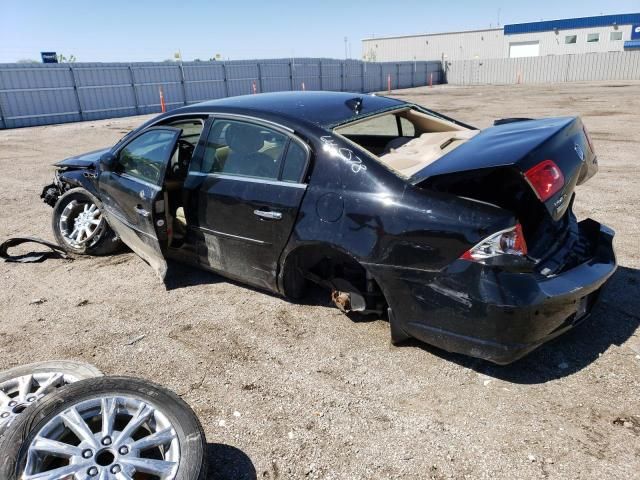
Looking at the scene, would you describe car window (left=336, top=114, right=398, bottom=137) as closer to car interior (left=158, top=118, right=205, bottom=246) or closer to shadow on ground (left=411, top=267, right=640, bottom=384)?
car interior (left=158, top=118, right=205, bottom=246)

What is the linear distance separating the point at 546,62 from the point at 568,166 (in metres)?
42.8

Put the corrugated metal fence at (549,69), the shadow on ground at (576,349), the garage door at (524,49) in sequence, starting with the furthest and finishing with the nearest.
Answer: the garage door at (524,49), the corrugated metal fence at (549,69), the shadow on ground at (576,349)

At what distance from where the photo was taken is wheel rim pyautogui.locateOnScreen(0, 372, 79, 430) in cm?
263

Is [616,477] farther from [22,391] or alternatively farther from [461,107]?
[461,107]

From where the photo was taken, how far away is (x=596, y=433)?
248cm

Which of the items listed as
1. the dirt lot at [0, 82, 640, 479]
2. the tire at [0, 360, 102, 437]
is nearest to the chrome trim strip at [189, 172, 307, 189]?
the dirt lot at [0, 82, 640, 479]

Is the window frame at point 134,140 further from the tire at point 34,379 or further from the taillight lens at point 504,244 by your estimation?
the taillight lens at point 504,244

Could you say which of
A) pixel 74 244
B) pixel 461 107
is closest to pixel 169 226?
pixel 74 244

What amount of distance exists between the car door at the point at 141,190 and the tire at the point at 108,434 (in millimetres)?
1731

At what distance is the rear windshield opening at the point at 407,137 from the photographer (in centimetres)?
331

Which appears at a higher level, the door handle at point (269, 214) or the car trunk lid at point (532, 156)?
the car trunk lid at point (532, 156)

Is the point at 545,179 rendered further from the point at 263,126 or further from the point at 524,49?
the point at 524,49

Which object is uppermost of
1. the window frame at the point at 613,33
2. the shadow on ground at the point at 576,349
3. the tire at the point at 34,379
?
the window frame at the point at 613,33

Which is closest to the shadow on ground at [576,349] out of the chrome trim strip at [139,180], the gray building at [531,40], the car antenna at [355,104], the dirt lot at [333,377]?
the dirt lot at [333,377]
